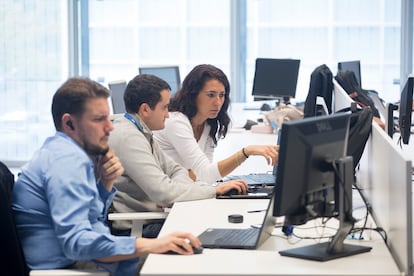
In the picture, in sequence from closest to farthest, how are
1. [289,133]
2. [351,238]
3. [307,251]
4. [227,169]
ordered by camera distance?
1. [289,133]
2. [307,251]
3. [351,238]
4. [227,169]

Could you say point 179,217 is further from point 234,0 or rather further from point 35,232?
point 234,0

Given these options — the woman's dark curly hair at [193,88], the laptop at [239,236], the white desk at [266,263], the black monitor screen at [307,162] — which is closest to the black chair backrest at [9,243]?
the white desk at [266,263]

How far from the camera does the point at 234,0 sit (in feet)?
27.2

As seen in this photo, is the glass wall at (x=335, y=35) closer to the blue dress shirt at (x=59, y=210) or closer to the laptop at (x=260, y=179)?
the laptop at (x=260, y=179)

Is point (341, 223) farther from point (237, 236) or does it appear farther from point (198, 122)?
point (198, 122)

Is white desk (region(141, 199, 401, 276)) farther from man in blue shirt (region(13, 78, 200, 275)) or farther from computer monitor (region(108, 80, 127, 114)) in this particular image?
computer monitor (region(108, 80, 127, 114))

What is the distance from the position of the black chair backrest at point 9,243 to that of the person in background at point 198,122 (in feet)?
4.93

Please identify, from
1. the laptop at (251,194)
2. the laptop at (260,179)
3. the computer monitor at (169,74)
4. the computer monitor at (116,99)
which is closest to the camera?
the laptop at (251,194)

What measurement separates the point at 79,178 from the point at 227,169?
142 centimetres

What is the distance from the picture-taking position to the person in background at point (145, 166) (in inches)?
128

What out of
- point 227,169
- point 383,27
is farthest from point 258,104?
point 227,169

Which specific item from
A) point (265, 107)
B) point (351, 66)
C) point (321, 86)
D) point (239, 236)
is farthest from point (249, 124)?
point (239, 236)

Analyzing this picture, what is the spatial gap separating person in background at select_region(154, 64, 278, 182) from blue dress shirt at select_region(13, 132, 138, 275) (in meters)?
1.40

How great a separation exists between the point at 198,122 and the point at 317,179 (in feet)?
5.83
